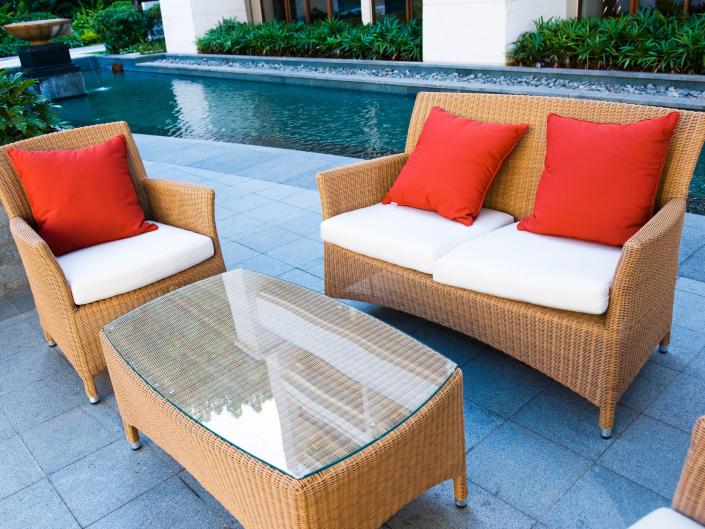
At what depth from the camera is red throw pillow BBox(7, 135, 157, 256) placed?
8.94 feet

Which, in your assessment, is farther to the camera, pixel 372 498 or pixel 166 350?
pixel 166 350

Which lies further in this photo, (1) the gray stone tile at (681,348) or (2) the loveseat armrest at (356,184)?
(2) the loveseat armrest at (356,184)

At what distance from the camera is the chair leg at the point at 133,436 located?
86.6 inches

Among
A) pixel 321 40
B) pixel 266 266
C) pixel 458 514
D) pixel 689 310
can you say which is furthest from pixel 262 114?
pixel 458 514

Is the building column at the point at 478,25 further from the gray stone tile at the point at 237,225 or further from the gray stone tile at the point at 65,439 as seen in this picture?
the gray stone tile at the point at 65,439

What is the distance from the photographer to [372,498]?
155 cm

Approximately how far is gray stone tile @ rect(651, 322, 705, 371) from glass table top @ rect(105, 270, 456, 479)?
1175mm

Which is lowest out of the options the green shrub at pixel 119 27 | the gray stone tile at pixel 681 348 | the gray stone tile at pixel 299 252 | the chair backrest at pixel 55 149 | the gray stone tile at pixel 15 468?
the gray stone tile at pixel 15 468

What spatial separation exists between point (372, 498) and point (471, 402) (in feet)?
2.82

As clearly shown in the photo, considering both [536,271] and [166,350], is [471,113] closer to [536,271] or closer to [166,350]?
[536,271]

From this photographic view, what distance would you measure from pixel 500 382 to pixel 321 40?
419 inches

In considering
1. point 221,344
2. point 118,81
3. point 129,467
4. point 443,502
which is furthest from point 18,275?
point 118,81

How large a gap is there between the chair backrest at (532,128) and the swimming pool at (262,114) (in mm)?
1965

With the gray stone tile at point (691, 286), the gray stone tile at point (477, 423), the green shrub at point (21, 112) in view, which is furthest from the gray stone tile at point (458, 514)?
the green shrub at point (21, 112)
